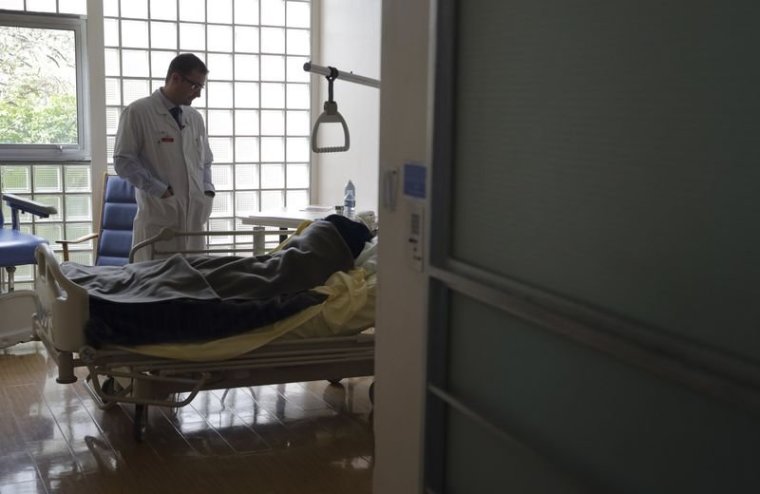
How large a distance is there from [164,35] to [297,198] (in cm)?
140

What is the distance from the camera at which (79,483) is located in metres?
3.21

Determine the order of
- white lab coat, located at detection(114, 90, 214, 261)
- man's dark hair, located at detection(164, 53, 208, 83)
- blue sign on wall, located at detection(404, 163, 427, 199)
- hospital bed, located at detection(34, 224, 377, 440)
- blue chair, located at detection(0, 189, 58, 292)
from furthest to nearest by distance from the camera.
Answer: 1. blue chair, located at detection(0, 189, 58, 292)
2. white lab coat, located at detection(114, 90, 214, 261)
3. man's dark hair, located at detection(164, 53, 208, 83)
4. hospital bed, located at detection(34, 224, 377, 440)
5. blue sign on wall, located at detection(404, 163, 427, 199)

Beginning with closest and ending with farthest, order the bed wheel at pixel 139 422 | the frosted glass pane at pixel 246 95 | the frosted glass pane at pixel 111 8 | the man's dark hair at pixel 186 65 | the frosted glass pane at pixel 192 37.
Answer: the bed wheel at pixel 139 422, the man's dark hair at pixel 186 65, the frosted glass pane at pixel 111 8, the frosted glass pane at pixel 192 37, the frosted glass pane at pixel 246 95

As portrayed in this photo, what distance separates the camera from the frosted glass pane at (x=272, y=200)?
6.36m

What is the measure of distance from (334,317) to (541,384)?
1915 mm

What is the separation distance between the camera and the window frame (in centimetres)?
559

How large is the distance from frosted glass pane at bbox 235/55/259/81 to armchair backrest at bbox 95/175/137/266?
3.96ft

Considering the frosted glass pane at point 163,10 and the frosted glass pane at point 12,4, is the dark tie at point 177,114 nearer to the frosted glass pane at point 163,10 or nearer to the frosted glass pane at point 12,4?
the frosted glass pane at point 163,10

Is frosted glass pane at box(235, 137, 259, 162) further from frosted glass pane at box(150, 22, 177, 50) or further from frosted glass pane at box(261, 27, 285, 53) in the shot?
frosted glass pane at box(150, 22, 177, 50)

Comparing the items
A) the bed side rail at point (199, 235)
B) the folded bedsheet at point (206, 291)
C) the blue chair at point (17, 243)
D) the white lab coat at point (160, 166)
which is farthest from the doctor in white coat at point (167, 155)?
the folded bedsheet at point (206, 291)

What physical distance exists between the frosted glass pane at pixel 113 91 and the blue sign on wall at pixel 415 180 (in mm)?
4016

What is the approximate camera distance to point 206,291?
11.7ft

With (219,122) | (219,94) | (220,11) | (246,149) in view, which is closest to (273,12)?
(220,11)

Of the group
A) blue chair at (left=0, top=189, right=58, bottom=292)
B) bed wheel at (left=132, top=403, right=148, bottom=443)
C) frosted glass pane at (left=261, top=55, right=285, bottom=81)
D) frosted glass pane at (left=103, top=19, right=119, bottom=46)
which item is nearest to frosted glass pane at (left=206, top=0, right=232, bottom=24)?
frosted glass pane at (left=261, top=55, right=285, bottom=81)
